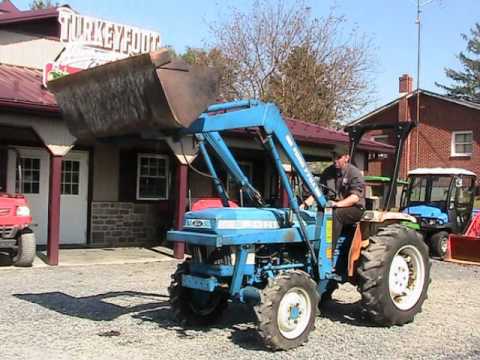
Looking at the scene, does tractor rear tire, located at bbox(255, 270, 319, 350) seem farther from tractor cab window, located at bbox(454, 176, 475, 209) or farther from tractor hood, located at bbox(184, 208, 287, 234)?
tractor cab window, located at bbox(454, 176, 475, 209)

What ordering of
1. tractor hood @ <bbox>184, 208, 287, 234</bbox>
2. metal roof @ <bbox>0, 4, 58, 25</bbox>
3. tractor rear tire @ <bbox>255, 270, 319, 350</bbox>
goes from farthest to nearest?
metal roof @ <bbox>0, 4, 58, 25</bbox> → tractor hood @ <bbox>184, 208, 287, 234</bbox> → tractor rear tire @ <bbox>255, 270, 319, 350</bbox>

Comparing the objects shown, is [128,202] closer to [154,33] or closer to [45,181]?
[45,181]

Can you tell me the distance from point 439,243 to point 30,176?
9.57m

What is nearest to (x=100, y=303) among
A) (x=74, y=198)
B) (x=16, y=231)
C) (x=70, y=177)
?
(x=16, y=231)

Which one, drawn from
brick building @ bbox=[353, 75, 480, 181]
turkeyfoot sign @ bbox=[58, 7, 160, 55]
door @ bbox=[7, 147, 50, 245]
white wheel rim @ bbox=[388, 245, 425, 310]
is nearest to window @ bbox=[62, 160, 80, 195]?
door @ bbox=[7, 147, 50, 245]

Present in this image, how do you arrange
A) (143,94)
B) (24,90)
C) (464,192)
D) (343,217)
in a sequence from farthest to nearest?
1. (464,192)
2. (24,90)
3. (343,217)
4. (143,94)

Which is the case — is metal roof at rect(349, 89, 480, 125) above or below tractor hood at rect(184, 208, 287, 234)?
above

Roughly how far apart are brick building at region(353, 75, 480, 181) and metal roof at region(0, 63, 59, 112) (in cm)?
1815

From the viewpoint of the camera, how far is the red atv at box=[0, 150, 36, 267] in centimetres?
1106

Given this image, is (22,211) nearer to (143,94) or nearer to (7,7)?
(143,94)

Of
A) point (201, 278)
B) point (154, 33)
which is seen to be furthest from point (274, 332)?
point (154, 33)

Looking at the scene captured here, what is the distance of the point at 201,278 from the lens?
6.54 metres

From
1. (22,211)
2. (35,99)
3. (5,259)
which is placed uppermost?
(35,99)

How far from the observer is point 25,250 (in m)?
11.2
